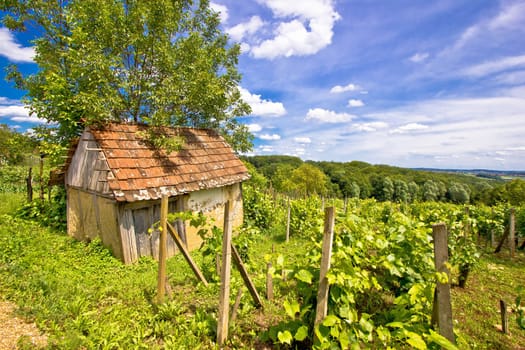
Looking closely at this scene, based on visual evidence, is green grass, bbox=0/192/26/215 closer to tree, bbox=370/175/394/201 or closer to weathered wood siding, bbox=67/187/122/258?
weathered wood siding, bbox=67/187/122/258

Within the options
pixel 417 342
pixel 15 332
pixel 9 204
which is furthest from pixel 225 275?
pixel 9 204

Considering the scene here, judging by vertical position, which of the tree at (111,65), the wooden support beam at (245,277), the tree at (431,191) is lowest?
the tree at (431,191)

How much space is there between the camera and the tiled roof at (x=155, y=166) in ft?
21.1

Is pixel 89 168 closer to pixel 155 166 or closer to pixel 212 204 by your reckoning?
pixel 155 166

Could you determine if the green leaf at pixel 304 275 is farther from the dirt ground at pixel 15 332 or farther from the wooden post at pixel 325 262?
the dirt ground at pixel 15 332

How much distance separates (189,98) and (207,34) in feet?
19.4

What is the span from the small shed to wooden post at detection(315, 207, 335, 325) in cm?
496

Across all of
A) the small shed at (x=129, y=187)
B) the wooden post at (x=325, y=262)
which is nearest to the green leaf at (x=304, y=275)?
the wooden post at (x=325, y=262)

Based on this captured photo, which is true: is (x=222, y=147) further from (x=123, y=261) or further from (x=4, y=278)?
(x=4, y=278)

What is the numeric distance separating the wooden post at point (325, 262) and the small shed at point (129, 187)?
16.3ft

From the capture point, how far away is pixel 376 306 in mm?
4348

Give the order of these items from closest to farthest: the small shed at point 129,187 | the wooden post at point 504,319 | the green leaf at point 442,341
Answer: the green leaf at point 442,341 → the wooden post at point 504,319 → the small shed at point 129,187

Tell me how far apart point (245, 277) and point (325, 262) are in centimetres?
180

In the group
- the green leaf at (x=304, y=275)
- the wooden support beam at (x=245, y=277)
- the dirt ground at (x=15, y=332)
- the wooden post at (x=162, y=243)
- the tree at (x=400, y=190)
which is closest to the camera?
the green leaf at (x=304, y=275)
